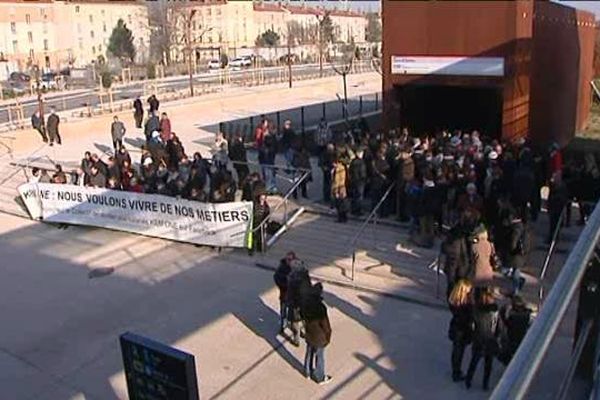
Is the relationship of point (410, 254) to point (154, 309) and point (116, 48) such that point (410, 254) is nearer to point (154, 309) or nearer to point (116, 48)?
point (154, 309)

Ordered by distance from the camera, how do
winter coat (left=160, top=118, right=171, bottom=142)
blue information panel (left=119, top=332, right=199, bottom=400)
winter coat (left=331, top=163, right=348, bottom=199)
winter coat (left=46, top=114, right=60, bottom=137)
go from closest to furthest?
blue information panel (left=119, top=332, right=199, bottom=400) → winter coat (left=331, top=163, right=348, bottom=199) → winter coat (left=160, top=118, right=171, bottom=142) → winter coat (left=46, top=114, right=60, bottom=137)

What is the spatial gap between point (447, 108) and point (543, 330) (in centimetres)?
1959

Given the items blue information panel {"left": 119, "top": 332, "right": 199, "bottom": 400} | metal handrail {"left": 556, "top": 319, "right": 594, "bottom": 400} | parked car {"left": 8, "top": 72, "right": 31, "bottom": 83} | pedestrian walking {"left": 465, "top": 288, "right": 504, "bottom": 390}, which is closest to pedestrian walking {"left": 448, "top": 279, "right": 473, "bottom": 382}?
pedestrian walking {"left": 465, "top": 288, "right": 504, "bottom": 390}

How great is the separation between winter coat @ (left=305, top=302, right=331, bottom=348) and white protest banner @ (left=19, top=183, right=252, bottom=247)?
5676 mm

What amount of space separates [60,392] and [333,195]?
294 inches

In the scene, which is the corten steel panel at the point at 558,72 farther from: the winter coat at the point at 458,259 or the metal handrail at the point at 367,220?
the winter coat at the point at 458,259

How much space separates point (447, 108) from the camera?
2052 cm

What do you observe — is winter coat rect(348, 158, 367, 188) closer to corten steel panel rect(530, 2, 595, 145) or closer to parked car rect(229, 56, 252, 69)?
corten steel panel rect(530, 2, 595, 145)

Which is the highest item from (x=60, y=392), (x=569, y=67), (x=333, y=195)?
(x=569, y=67)

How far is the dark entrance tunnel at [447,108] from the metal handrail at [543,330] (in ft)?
55.5

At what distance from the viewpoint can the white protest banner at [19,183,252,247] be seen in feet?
48.2

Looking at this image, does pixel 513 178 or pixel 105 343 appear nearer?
pixel 105 343

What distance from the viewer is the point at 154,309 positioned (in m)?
12.3

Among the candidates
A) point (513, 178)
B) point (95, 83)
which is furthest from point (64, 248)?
point (95, 83)
